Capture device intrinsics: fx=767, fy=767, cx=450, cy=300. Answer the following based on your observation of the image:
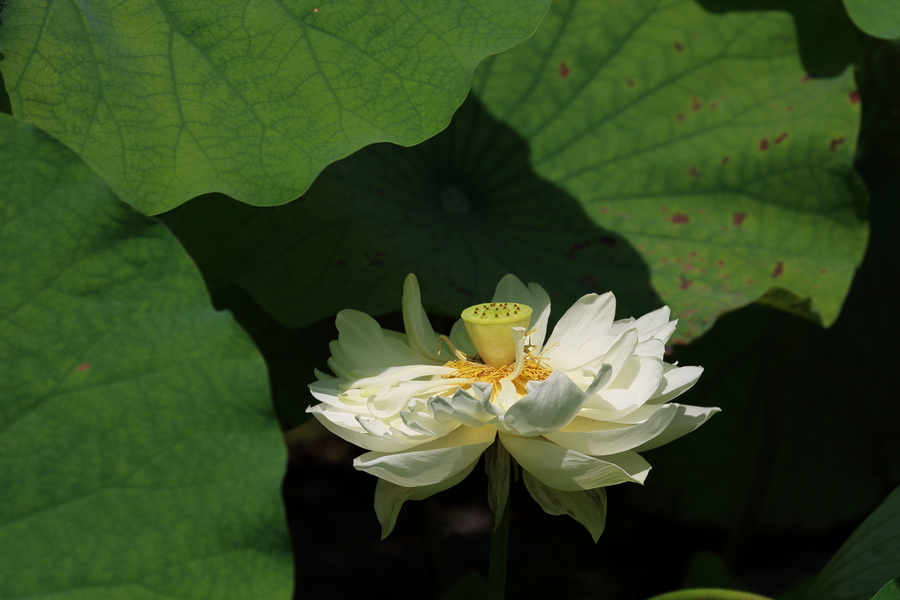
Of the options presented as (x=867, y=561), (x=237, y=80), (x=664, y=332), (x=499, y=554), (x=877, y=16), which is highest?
(x=237, y=80)

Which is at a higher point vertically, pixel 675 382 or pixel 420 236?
pixel 420 236

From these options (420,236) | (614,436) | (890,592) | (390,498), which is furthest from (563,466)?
(420,236)

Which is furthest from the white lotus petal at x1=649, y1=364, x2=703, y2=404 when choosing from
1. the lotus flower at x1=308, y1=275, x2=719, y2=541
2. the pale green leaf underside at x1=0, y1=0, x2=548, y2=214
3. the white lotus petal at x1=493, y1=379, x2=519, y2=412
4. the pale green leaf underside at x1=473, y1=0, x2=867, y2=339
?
the pale green leaf underside at x1=473, y1=0, x2=867, y2=339

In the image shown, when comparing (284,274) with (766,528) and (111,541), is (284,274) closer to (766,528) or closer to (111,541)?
(111,541)

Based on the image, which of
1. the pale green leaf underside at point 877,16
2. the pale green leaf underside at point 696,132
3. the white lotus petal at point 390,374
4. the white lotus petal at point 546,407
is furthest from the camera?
the pale green leaf underside at point 696,132

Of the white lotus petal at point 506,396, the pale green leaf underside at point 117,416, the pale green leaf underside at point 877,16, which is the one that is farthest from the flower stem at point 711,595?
the pale green leaf underside at point 877,16

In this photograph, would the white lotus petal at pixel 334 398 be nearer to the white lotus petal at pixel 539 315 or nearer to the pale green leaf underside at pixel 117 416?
the pale green leaf underside at pixel 117 416

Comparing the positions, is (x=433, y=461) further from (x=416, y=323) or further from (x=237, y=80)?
(x=237, y=80)
